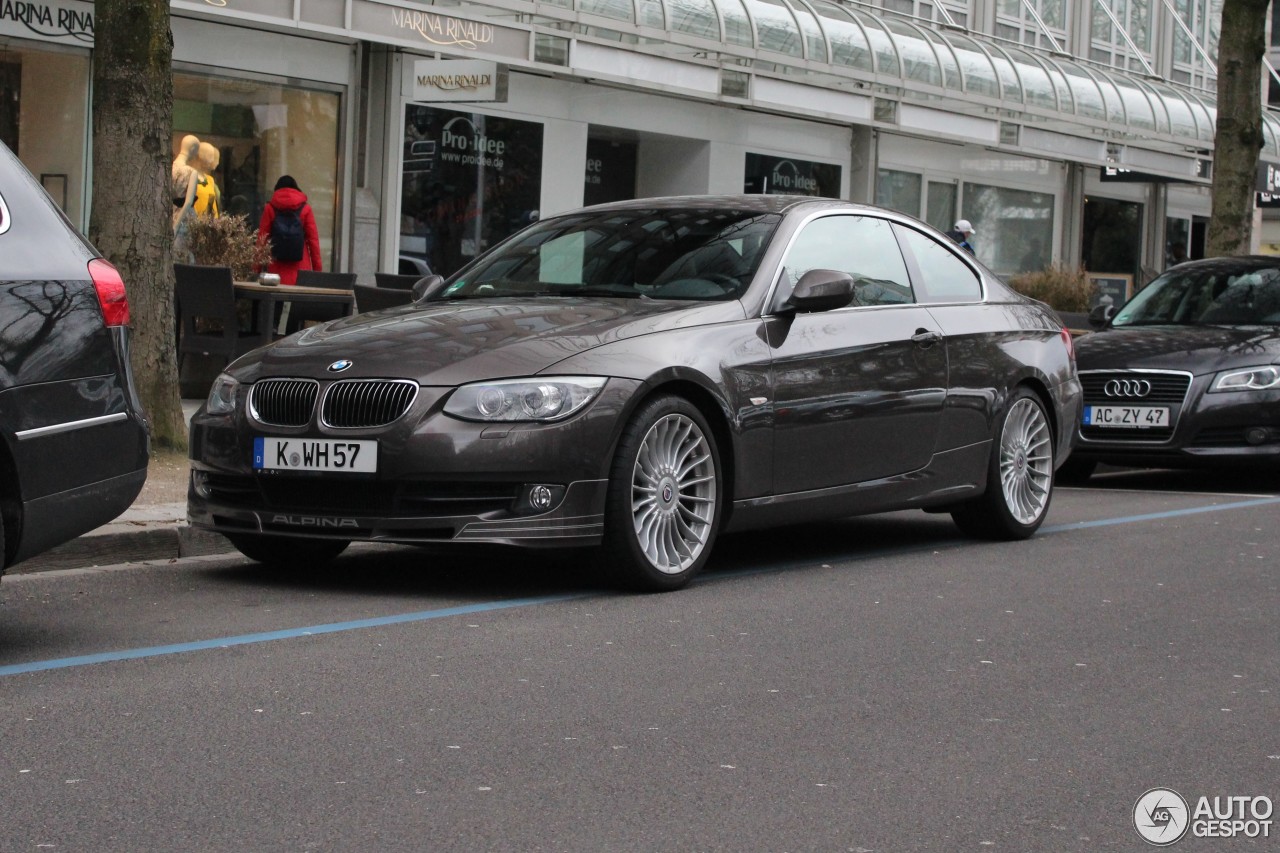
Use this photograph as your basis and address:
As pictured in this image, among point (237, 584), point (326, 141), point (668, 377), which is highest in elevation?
point (326, 141)

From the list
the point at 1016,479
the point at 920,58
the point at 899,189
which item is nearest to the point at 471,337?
the point at 1016,479

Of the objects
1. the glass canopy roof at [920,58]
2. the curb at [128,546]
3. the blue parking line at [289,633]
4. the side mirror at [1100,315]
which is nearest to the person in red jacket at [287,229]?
the glass canopy roof at [920,58]

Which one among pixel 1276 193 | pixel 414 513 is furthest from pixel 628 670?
pixel 1276 193

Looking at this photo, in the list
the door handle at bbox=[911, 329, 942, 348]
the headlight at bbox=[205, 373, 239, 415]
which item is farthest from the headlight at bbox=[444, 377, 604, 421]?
the door handle at bbox=[911, 329, 942, 348]

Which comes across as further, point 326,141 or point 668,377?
point 326,141

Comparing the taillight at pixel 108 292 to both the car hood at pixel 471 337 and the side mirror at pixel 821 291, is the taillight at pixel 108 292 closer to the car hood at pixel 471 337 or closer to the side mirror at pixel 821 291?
the car hood at pixel 471 337

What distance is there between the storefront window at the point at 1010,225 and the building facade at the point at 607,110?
2.1 inches

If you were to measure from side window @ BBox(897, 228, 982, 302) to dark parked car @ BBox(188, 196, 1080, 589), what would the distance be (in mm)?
18

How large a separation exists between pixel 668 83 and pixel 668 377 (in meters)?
15.1

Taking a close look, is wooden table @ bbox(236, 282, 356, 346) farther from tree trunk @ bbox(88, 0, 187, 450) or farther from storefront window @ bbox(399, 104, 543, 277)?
storefront window @ bbox(399, 104, 543, 277)

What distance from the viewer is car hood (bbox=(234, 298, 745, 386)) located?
6.79 meters

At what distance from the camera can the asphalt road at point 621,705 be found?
13.5ft

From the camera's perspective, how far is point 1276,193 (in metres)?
34.9

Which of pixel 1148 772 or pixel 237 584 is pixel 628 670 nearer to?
pixel 1148 772
